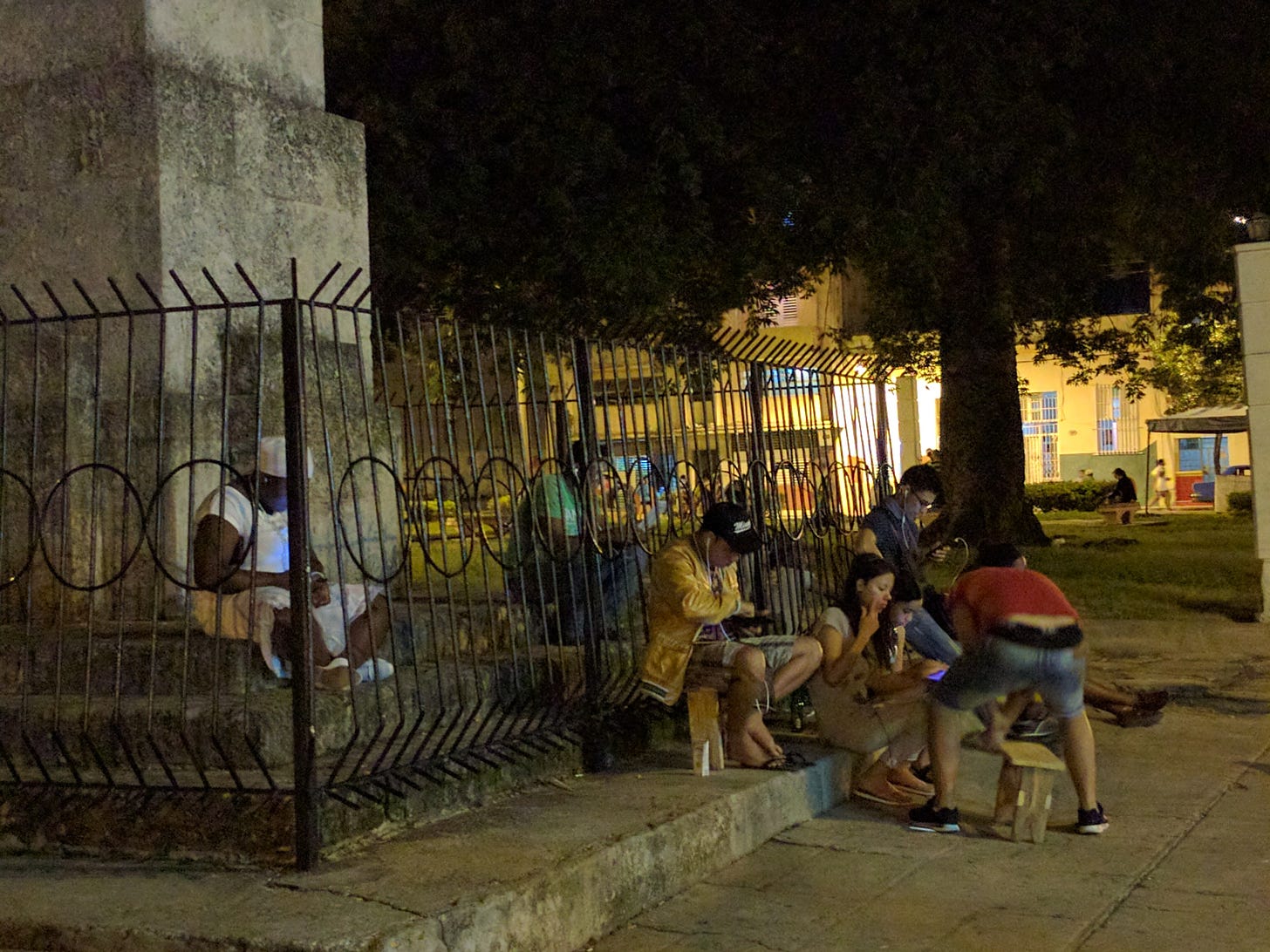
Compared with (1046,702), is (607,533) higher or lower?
higher

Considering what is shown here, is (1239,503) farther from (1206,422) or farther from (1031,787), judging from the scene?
(1031,787)

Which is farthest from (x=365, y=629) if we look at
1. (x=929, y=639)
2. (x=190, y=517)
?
(x=929, y=639)

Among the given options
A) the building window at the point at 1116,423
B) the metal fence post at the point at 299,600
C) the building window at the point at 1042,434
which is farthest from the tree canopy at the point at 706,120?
the building window at the point at 1042,434

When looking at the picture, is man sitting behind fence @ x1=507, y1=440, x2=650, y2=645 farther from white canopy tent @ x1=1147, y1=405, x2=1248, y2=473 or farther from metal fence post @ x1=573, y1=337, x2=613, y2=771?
white canopy tent @ x1=1147, y1=405, x2=1248, y2=473

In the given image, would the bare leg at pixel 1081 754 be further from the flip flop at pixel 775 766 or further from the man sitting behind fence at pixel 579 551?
the man sitting behind fence at pixel 579 551

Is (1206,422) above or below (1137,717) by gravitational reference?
above

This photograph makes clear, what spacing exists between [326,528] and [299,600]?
2306 mm

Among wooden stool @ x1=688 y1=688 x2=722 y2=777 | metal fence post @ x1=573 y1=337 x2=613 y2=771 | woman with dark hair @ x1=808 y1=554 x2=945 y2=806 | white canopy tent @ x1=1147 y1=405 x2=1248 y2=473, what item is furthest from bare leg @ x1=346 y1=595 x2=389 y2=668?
white canopy tent @ x1=1147 y1=405 x2=1248 y2=473

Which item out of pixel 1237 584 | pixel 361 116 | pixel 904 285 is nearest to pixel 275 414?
pixel 361 116

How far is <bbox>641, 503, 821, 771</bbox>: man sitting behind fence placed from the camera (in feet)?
21.7

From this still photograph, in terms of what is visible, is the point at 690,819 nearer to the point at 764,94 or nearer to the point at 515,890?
the point at 515,890

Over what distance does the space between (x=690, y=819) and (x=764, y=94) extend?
384 inches

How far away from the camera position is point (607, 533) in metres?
6.96

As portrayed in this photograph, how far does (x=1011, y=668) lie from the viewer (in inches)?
238
